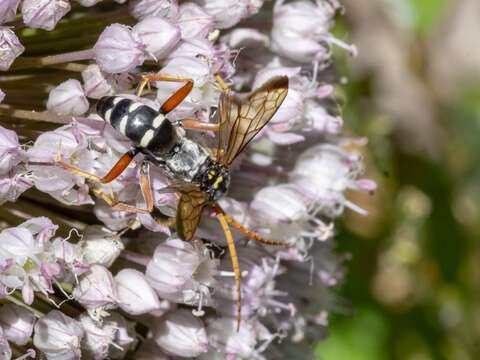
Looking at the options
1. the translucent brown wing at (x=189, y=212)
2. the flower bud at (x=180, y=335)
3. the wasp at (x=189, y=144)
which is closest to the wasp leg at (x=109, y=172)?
the wasp at (x=189, y=144)

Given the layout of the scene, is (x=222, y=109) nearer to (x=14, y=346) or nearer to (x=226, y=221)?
(x=226, y=221)

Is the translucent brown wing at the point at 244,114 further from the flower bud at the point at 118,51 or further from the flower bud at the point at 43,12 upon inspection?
the flower bud at the point at 43,12

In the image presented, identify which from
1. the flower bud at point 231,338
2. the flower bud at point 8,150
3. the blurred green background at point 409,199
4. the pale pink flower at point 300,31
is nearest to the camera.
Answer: the flower bud at point 8,150

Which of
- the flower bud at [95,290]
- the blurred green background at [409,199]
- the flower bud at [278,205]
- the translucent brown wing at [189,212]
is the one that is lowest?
the blurred green background at [409,199]

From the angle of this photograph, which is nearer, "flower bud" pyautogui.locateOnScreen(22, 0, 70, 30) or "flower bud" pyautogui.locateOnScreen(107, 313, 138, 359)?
"flower bud" pyautogui.locateOnScreen(22, 0, 70, 30)

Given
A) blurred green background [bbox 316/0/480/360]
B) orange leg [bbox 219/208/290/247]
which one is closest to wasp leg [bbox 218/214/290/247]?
orange leg [bbox 219/208/290/247]

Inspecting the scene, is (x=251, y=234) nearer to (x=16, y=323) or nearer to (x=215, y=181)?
(x=215, y=181)

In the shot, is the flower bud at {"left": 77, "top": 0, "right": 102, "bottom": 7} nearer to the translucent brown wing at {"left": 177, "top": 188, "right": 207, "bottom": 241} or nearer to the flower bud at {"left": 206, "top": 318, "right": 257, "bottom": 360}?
the translucent brown wing at {"left": 177, "top": 188, "right": 207, "bottom": 241}
